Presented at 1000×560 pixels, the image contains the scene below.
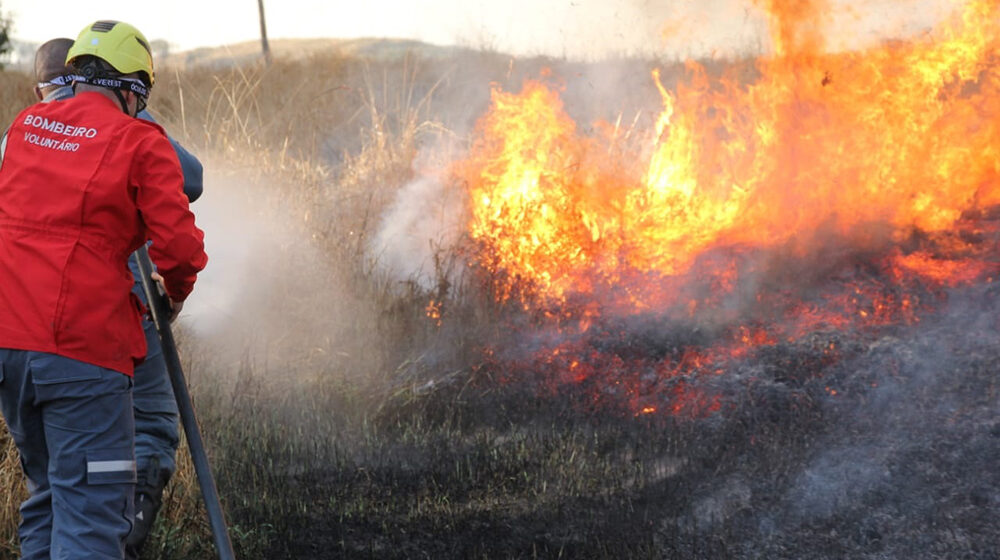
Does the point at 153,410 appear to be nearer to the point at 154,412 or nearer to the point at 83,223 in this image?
the point at 154,412

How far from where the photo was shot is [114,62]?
10.3 feet

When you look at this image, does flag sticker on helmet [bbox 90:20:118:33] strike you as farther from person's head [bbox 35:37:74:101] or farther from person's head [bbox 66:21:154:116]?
person's head [bbox 35:37:74:101]

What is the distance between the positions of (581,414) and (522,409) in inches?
15.9

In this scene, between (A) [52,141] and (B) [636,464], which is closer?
(A) [52,141]

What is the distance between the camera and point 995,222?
6.94 m

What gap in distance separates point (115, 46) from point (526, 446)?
3.21 m

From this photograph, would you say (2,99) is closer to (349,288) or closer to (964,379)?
(349,288)

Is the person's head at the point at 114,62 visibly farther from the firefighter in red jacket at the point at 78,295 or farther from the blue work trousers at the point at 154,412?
the blue work trousers at the point at 154,412

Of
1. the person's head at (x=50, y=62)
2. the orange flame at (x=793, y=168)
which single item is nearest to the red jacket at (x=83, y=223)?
the person's head at (x=50, y=62)

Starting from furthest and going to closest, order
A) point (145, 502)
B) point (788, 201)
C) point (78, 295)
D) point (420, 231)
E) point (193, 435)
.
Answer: point (420, 231) < point (788, 201) < point (145, 502) < point (193, 435) < point (78, 295)

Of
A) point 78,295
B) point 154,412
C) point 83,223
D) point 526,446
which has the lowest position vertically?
point 526,446

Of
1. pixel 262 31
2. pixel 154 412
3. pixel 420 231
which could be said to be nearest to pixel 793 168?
pixel 420 231

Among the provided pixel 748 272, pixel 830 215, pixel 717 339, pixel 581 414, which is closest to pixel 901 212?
pixel 830 215

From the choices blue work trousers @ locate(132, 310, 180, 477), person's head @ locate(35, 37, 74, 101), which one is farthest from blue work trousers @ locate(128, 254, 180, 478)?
person's head @ locate(35, 37, 74, 101)
